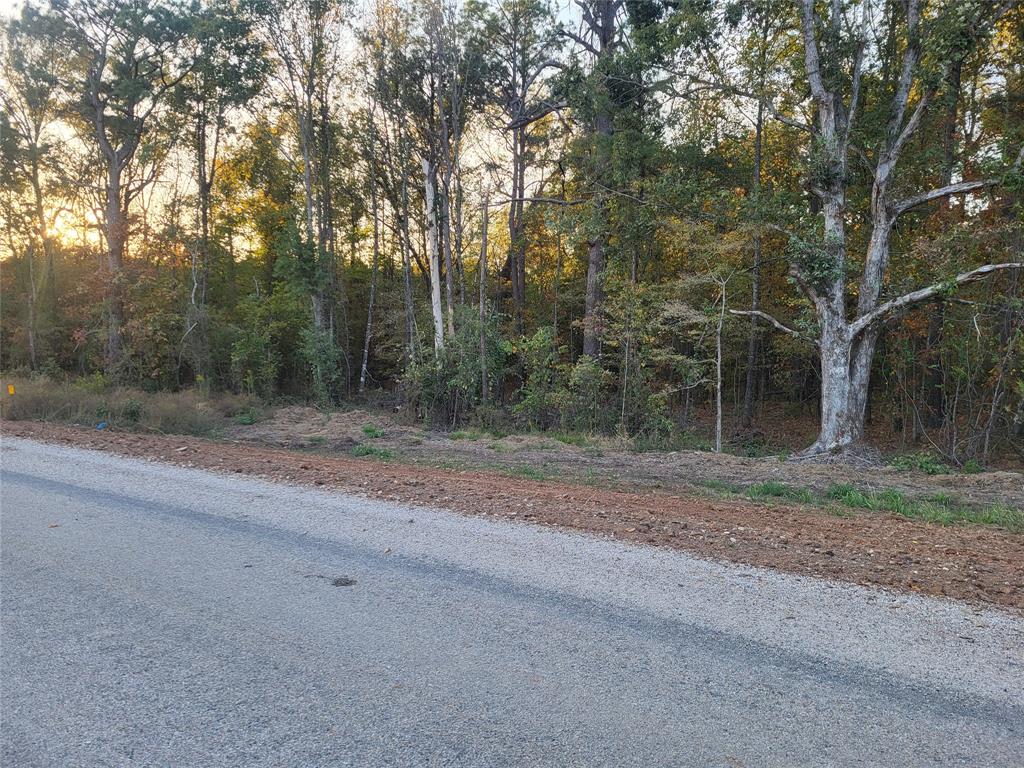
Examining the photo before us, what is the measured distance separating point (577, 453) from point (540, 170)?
52.5 feet

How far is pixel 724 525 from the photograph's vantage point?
6.18m

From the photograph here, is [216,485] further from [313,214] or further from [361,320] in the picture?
[361,320]

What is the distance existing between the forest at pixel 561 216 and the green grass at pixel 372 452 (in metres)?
5.22

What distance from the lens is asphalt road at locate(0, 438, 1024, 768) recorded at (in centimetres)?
256

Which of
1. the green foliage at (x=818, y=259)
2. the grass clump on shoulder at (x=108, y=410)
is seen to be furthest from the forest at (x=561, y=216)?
the grass clump on shoulder at (x=108, y=410)

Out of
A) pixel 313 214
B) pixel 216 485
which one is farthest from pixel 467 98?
pixel 216 485

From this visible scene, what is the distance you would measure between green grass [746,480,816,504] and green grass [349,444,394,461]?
22.3ft

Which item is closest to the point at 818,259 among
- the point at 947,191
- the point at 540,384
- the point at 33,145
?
the point at 947,191

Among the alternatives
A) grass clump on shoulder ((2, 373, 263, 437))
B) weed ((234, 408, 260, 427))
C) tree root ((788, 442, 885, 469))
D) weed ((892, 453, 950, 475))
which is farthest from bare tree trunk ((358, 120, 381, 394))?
weed ((892, 453, 950, 475))

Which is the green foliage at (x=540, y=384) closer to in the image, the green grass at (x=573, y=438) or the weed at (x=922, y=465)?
the green grass at (x=573, y=438)

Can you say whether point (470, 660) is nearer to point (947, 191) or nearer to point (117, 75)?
point (947, 191)

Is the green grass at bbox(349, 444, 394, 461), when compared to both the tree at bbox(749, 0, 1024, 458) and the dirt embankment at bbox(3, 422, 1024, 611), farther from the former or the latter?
the tree at bbox(749, 0, 1024, 458)

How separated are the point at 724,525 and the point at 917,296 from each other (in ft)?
32.9

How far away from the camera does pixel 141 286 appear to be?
23516 mm
